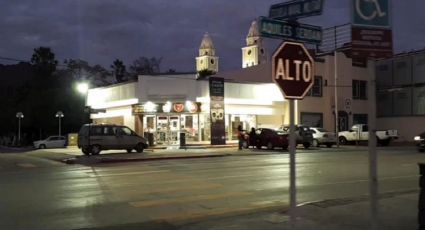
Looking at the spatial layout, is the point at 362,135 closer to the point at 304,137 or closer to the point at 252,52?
the point at 304,137

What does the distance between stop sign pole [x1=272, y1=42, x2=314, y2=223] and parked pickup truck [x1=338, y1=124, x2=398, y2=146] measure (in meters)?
40.0

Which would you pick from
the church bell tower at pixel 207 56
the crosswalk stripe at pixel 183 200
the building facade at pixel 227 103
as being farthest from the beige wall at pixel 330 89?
the church bell tower at pixel 207 56

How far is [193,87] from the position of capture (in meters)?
44.8

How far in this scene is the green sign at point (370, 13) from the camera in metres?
6.44

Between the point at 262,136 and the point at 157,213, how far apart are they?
A: 91.6 feet

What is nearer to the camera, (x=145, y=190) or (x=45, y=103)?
(x=145, y=190)

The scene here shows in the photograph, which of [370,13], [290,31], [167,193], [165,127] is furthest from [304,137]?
[370,13]

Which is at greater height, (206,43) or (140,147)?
(206,43)

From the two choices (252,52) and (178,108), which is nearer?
(178,108)

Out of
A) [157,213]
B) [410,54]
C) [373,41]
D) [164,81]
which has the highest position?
[410,54]

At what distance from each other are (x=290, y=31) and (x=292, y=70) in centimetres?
53

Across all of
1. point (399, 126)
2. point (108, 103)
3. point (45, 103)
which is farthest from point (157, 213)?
point (45, 103)

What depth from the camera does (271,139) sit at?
125 ft

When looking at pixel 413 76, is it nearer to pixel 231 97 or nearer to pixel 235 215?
pixel 231 97
